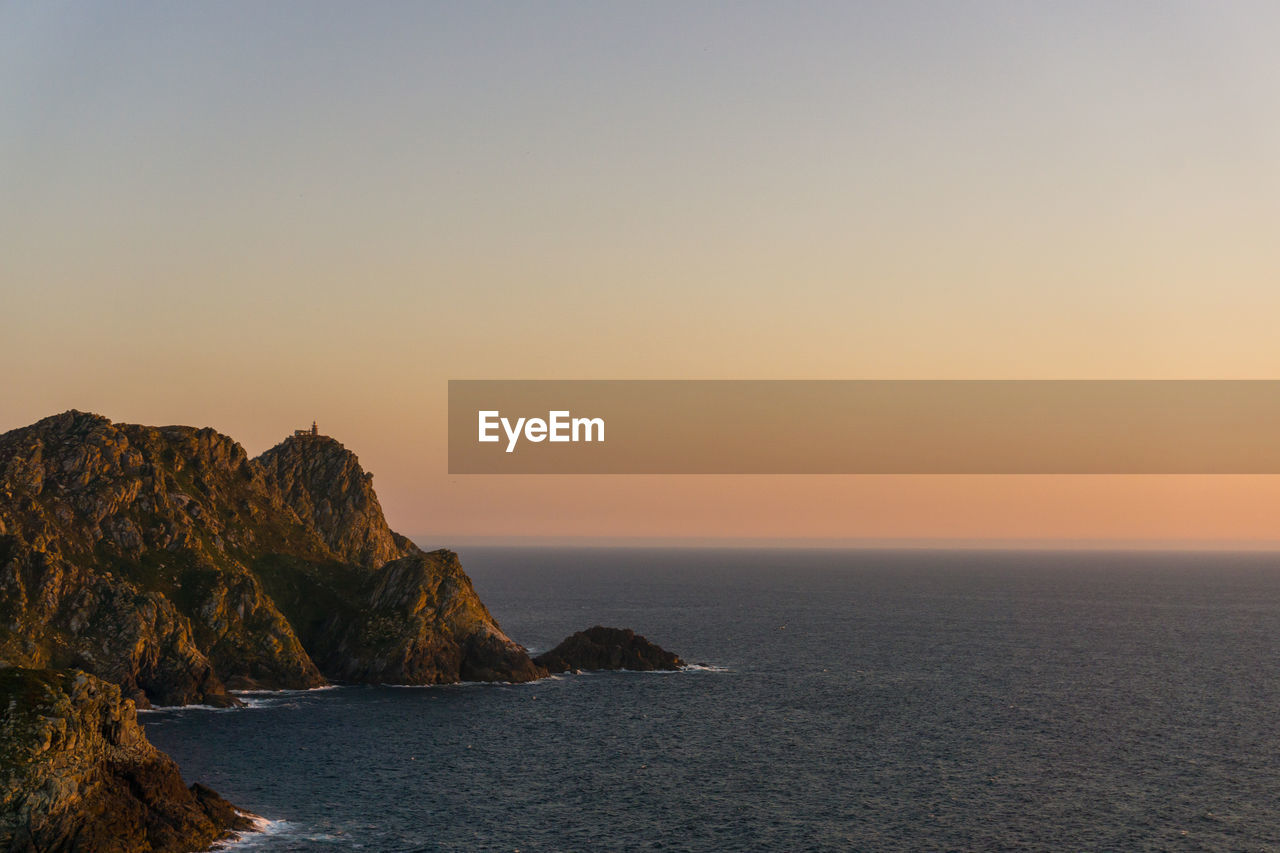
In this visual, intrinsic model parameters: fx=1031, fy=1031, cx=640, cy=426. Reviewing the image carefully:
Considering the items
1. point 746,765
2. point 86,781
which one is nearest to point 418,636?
point 746,765

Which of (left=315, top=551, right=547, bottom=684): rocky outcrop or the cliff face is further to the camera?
(left=315, top=551, right=547, bottom=684): rocky outcrop

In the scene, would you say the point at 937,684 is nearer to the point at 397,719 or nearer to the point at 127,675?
the point at 397,719

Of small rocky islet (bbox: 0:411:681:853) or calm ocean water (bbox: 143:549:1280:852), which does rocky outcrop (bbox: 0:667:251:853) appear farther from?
small rocky islet (bbox: 0:411:681:853)

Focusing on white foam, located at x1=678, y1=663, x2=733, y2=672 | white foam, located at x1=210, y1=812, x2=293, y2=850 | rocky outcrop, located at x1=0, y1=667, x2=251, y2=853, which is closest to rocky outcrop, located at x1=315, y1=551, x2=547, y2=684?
white foam, located at x1=678, y1=663, x2=733, y2=672

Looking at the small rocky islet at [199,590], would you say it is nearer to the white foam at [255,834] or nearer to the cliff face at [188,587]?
the cliff face at [188,587]

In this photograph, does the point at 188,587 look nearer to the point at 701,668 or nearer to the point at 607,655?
the point at 607,655

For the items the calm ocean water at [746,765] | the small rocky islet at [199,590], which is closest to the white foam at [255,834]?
the calm ocean water at [746,765]

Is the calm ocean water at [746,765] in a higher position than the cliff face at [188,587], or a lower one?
lower
